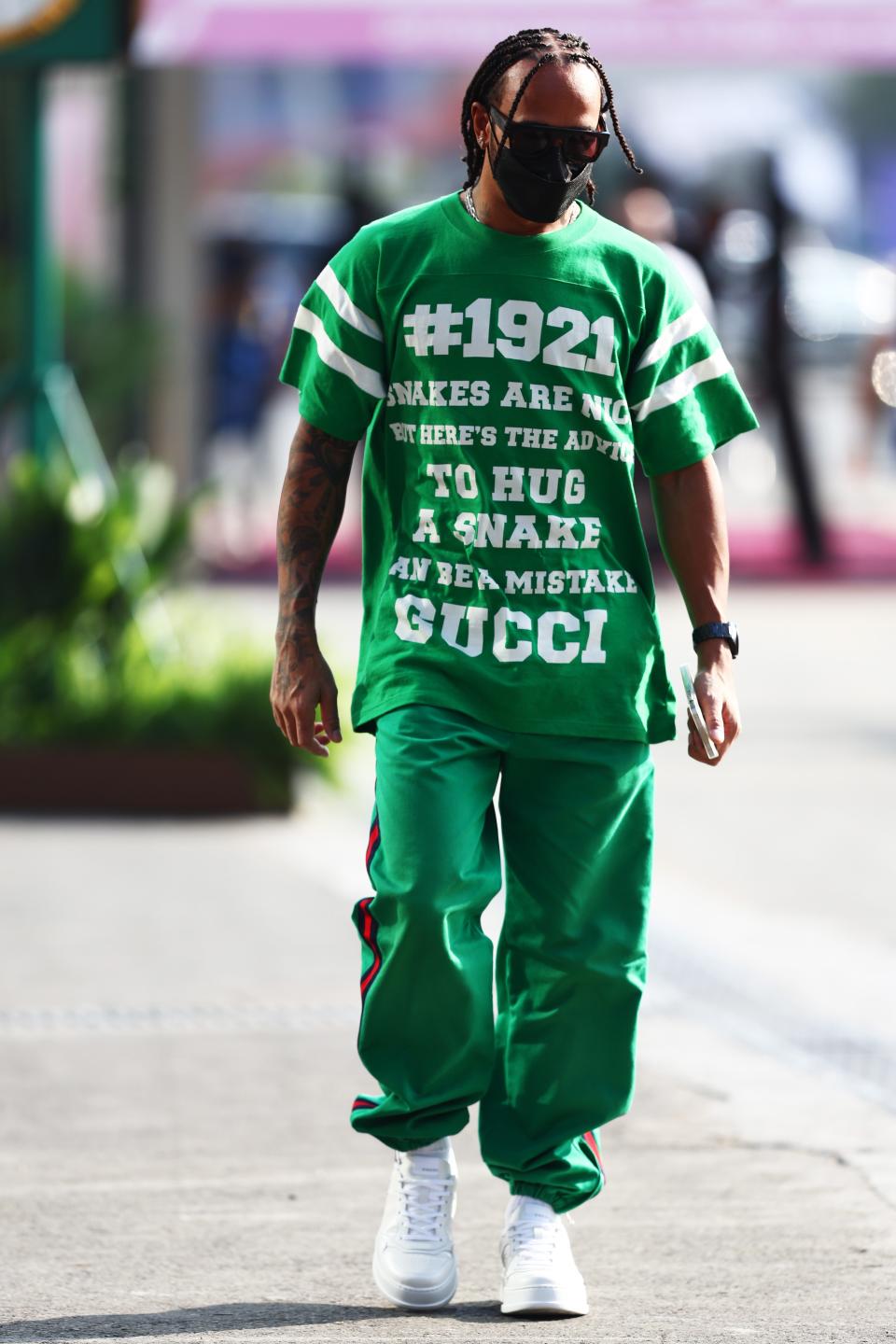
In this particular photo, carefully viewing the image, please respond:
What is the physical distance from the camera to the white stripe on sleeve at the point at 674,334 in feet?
12.6

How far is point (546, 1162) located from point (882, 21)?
1118 centimetres

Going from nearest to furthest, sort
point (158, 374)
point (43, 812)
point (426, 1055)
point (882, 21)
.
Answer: point (426, 1055)
point (43, 812)
point (882, 21)
point (158, 374)

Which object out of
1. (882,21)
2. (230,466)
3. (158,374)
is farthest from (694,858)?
(230,466)

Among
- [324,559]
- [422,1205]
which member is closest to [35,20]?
[324,559]

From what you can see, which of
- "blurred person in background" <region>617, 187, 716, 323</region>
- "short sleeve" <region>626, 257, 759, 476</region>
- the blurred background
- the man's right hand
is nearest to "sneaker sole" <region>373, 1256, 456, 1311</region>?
the blurred background

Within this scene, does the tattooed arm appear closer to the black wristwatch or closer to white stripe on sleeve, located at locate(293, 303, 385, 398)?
white stripe on sleeve, located at locate(293, 303, 385, 398)

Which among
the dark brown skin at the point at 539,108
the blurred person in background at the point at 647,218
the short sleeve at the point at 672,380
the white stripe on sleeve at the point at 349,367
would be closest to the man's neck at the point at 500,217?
the dark brown skin at the point at 539,108

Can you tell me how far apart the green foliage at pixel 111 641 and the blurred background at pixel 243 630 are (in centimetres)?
1

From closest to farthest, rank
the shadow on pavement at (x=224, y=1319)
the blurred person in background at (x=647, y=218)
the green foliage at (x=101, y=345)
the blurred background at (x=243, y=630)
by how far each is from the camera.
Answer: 1. the shadow on pavement at (x=224, y=1319)
2. the blurred background at (x=243, y=630)
3. the blurred person in background at (x=647, y=218)
4. the green foliage at (x=101, y=345)

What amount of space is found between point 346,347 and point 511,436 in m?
0.29

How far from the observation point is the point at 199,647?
9031 mm

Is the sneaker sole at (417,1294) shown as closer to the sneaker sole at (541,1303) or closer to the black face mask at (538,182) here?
the sneaker sole at (541,1303)

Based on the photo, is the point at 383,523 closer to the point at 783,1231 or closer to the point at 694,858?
the point at 783,1231

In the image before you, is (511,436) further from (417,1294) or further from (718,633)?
(417,1294)
